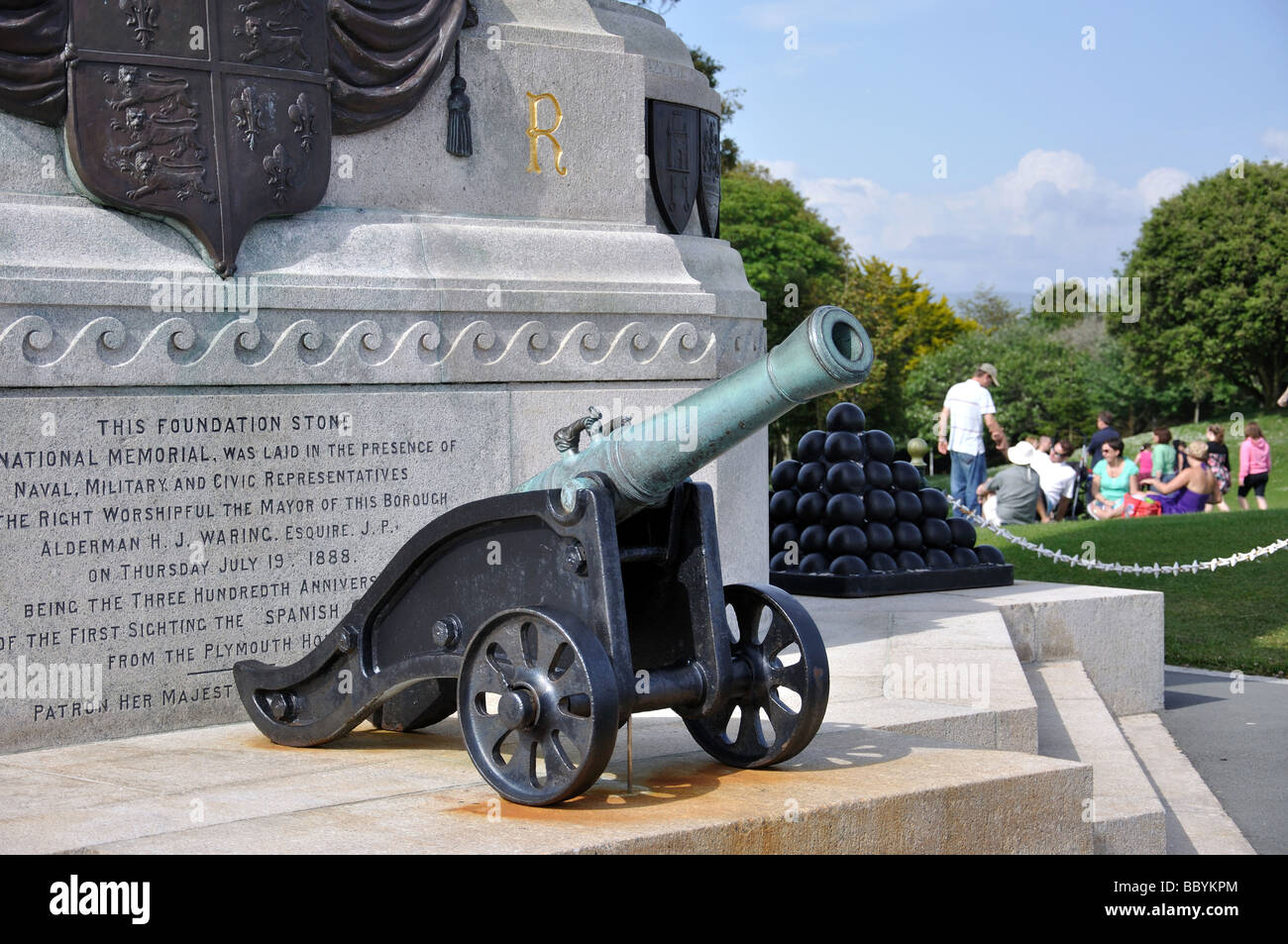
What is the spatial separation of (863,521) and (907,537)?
0.29m

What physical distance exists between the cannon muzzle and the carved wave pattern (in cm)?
183

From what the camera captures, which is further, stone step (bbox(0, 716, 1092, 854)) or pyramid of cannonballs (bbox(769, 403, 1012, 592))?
pyramid of cannonballs (bbox(769, 403, 1012, 592))

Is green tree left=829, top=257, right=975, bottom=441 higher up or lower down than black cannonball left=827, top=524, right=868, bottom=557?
higher up

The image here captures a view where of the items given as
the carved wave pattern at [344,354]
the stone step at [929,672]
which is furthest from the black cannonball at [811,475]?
the carved wave pattern at [344,354]

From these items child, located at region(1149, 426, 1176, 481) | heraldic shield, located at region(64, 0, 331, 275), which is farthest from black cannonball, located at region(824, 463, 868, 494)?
child, located at region(1149, 426, 1176, 481)

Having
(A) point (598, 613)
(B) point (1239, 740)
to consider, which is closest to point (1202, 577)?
(B) point (1239, 740)

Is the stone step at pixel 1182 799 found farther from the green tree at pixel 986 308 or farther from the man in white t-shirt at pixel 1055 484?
the green tree at pixel 986 308

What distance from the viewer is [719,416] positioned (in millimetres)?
3885

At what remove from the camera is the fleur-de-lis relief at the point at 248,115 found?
5.75m

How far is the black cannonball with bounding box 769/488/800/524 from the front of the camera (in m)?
9.67

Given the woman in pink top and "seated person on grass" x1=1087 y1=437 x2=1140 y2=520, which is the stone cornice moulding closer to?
"seated person on grass" x1=1087 y1=437 x2=1140 y2=520

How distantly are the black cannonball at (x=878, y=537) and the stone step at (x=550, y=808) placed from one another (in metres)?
4.22
